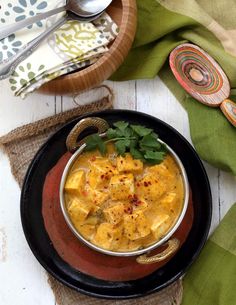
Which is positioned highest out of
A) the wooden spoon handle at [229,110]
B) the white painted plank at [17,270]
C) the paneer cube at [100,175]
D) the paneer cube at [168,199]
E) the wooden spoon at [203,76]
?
the wooden spoon at [203,76]

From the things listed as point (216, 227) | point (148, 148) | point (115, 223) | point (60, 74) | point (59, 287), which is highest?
point (60, 74)

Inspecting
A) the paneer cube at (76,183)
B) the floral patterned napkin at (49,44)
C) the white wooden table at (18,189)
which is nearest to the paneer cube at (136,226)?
the paneer cube at (76,183)

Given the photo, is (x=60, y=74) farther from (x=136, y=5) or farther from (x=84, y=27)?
(x=136, y=5)

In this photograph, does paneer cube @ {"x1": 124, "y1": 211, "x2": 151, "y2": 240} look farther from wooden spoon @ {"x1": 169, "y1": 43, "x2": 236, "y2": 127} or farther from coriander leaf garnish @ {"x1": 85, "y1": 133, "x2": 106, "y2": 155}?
wooden spoon @ {"x1": 169, "y1": 43, "x2": 236, "y2": 127}

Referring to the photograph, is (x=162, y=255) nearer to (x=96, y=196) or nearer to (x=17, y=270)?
(x=96, y=196)

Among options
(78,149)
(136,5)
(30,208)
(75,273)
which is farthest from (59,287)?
(136,5)

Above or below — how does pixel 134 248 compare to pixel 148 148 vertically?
below

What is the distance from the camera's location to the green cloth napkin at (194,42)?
156cm

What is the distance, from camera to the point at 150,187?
1.42 meters

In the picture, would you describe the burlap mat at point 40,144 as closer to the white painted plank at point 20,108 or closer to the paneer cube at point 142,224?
the white painted plank at point 20,108

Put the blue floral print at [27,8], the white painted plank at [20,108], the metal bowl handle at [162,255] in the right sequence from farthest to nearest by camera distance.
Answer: the white painted plank at [20,108] < the blue floral print at [27,8] < the metal bowl handle at [162,255]

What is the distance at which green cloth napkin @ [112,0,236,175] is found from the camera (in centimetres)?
156

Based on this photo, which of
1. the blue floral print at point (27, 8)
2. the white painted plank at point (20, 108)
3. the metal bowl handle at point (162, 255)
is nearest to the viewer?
the metal bowl handle at point (162, 255)

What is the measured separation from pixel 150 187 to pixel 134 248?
14 cm
